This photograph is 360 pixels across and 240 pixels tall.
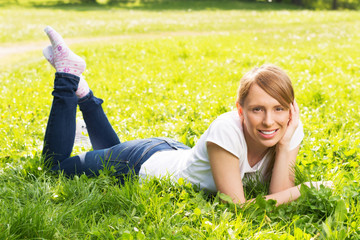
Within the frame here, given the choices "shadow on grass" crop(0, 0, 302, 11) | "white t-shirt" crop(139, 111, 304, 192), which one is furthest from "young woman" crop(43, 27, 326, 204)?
"shadow on grass" crop(0, 0, 302, 11)

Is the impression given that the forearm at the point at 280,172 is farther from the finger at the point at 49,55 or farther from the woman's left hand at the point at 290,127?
the finger at the point at 49,55

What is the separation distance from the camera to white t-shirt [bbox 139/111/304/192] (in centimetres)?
277

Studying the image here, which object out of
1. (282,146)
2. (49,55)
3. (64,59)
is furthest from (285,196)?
(49,55)

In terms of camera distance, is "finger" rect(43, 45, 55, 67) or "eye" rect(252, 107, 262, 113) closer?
"eye" rect(252, 107, 262, 113)

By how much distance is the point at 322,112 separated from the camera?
16.9ft

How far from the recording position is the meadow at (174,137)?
8.61 feet

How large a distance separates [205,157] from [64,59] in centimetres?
165

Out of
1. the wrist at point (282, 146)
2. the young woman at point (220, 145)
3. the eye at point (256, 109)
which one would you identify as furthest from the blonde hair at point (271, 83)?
the wrist at point (282, 146)

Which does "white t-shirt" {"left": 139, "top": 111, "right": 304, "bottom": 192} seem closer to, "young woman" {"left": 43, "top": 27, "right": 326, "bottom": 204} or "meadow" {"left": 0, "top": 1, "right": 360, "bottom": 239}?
"young woman" {"left": 43, "top": 27, "right": 326, "bottom": 204}

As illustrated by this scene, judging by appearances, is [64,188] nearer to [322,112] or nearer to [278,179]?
[278,179]

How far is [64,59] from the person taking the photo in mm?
3770

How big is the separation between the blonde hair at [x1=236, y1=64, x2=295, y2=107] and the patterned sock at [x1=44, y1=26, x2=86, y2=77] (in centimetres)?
157

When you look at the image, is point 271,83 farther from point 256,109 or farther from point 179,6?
point 179,6

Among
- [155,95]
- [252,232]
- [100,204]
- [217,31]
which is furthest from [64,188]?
[217,31]
